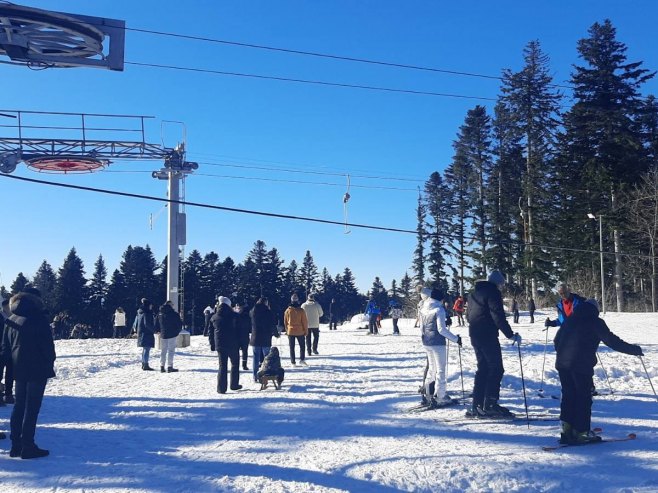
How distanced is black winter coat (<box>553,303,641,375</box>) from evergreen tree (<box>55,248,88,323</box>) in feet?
254

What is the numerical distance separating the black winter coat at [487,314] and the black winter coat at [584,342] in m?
1.15

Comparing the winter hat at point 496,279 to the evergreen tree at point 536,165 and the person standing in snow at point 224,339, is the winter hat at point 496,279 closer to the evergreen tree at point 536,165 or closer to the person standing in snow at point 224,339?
the person standing in snow at point 224,339

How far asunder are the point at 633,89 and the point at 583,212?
30.8 feet

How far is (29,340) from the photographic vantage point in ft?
22.7

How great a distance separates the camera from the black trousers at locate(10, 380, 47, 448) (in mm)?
6879

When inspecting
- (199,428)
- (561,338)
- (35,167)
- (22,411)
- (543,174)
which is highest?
(543,174)

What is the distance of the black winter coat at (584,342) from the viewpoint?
7.08 metres

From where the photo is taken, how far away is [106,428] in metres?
8.74

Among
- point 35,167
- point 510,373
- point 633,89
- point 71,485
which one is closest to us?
point 71,485

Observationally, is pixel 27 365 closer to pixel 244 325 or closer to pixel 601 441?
pixel 601 441

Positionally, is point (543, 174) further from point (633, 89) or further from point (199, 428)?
point (199, 428)

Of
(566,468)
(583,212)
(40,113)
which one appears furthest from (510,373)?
(583,212)

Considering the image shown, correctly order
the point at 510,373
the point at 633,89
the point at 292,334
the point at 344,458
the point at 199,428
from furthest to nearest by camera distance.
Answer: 1. the point at 633,89
2. the point at 292,334
3. the point at 510,373
4. the point at 199,428
5. the point at 344,458

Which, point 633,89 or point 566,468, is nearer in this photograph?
point 566,468
